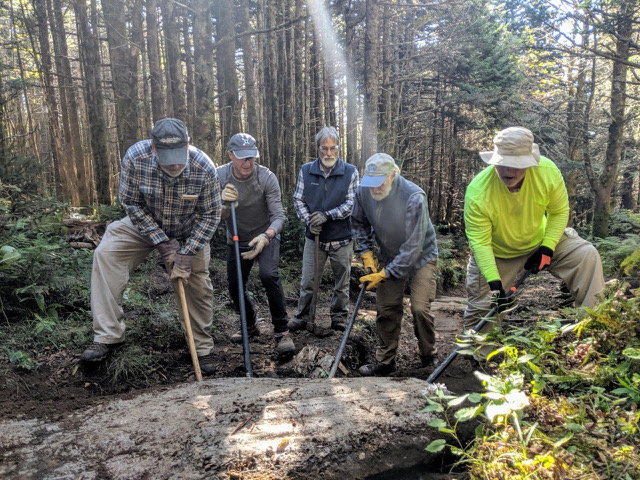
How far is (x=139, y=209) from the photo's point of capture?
4.09m

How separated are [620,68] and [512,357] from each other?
11419 mm

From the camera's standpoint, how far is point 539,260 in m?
3.87

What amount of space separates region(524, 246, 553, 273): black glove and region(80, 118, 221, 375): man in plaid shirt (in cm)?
304

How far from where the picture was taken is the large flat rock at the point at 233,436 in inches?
98.0

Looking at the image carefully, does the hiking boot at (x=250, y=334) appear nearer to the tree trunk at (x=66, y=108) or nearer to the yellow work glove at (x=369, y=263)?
the yellow work glove at (x=369, y=263)

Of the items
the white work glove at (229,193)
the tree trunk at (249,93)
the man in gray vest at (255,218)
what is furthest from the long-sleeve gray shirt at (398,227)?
the tree trunk at (249,93)

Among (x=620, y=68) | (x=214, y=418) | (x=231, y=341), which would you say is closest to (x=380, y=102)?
(x=620, y=68)

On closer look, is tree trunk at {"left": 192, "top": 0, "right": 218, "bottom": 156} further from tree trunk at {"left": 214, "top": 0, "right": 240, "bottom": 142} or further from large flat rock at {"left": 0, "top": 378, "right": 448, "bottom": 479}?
large flat rock at {"left": 0, "top": 378, "right": 448, "bottom": 479}

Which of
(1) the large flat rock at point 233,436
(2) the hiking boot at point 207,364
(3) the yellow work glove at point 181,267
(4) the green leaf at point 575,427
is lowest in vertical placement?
(2) the hiking boot at point 207,364

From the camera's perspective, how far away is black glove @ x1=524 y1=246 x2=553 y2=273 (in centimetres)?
380

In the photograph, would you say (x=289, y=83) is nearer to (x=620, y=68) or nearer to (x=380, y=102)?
(x=380, y=102)

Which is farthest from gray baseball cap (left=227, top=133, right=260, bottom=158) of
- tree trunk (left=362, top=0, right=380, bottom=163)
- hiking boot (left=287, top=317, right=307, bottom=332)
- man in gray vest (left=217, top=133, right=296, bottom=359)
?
tree trunk (left=362, top=0, right=380, bottom=163)

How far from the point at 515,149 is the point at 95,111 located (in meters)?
9.69

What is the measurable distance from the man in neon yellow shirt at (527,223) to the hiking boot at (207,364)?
271cm
